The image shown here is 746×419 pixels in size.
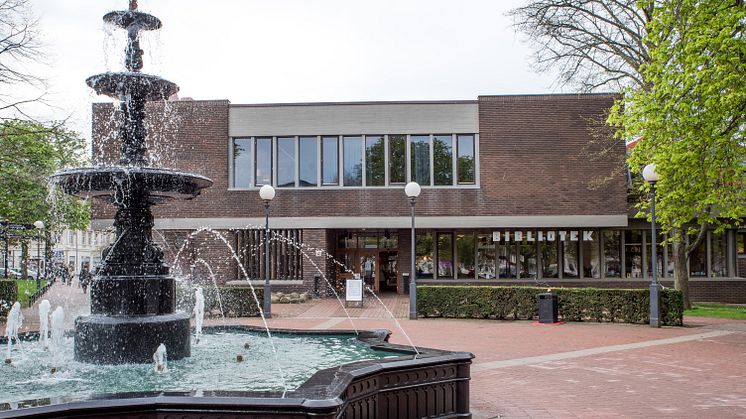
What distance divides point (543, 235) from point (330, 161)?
32.2 feet

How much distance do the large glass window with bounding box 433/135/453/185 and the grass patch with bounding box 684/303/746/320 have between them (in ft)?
34.4

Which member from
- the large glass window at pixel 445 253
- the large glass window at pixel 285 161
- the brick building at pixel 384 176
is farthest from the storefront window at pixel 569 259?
the large glass window at pixel 285 161

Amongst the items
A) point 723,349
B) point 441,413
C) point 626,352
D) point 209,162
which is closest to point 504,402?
point 441,413

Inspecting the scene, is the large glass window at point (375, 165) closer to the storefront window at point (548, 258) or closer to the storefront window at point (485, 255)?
the storefront window at point (485, 255)

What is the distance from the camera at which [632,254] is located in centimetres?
2967

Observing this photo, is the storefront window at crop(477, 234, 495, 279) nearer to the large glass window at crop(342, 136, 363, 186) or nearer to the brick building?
the brick building

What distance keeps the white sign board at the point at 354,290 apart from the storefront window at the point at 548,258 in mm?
10004

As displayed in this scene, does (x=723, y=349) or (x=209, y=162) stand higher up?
(x=209, y=162)

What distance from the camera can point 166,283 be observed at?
893 cm

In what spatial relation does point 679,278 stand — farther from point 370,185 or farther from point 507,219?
point 370,185

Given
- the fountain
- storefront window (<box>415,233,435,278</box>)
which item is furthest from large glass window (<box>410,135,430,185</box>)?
the fountain

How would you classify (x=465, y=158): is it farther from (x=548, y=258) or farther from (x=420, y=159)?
(x=548, y=258)

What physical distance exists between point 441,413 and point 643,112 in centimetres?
1248

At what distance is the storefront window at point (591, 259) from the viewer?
2934 cm
